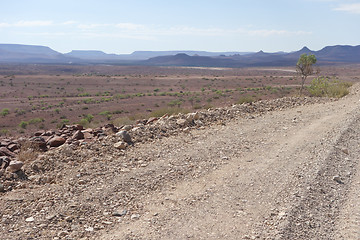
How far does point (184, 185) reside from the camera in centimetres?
641

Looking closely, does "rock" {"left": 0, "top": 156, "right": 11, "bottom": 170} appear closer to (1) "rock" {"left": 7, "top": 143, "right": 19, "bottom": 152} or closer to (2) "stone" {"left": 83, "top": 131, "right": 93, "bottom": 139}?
(1) "rock" {"left": 7, "top": 143, "right": 19, "bottom": 152}

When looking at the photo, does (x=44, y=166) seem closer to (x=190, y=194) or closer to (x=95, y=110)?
(x=190, y=194)

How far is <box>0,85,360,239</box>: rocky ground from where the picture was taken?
5.00 metres

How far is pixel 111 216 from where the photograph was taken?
5.30 m

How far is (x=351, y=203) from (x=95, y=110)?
30.2 m

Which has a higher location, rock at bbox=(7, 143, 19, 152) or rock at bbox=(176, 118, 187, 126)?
rock at bbox=(176, 118, 187, 126)

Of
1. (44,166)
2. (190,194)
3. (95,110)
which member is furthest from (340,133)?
(95,110)

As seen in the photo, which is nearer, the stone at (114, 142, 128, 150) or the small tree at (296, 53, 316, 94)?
the stone at (114, 142, 128, 150)

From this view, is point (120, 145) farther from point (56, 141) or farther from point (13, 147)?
point (13, 147)

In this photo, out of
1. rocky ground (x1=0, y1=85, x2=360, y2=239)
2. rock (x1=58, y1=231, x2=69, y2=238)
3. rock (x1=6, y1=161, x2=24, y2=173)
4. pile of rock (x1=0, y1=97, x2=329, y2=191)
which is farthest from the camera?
pile of rock (x1=0, y1=97, x2=329, y2=191)

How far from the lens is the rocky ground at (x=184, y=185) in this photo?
5.00 m

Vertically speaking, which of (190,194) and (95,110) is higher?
(190,194)

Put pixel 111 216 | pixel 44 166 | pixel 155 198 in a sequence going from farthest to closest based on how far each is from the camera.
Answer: pixel 44 166 → pixel 155 198 → pixel 111 216

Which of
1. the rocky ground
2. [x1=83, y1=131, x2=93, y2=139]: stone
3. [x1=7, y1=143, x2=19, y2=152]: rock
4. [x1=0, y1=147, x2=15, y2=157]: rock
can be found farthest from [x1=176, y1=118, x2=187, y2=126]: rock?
[x1=0, y1=147, x2=15, y2=157]: rock
